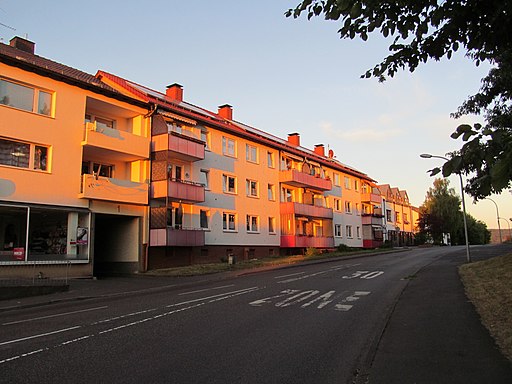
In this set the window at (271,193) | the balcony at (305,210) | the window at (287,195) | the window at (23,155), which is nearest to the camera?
the window at (23,155)

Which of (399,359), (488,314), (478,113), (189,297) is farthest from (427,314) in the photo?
(478,113)

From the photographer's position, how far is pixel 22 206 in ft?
66.3

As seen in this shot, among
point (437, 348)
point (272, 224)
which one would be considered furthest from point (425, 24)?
point (272, 224)

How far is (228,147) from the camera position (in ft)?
110

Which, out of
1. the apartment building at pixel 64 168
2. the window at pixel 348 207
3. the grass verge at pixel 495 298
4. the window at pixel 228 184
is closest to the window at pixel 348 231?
the window at pixel 348 207

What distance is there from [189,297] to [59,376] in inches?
331

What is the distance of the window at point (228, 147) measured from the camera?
1302 inches

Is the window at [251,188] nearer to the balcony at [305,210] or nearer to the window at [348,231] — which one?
the balcony at [305,210]

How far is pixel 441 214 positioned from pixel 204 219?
2163 inches

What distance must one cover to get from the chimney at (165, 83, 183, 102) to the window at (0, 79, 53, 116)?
12.9 metres

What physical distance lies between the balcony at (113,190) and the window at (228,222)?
770 centimetres

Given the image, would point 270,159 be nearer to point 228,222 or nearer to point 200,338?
point 228,222

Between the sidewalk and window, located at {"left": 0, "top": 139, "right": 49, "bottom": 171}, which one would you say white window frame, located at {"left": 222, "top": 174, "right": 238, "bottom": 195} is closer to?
window, located at {"left": 0, "top": 139, "right": 49, "bottom": 171}

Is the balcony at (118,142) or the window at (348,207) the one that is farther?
the window at (348,207)
